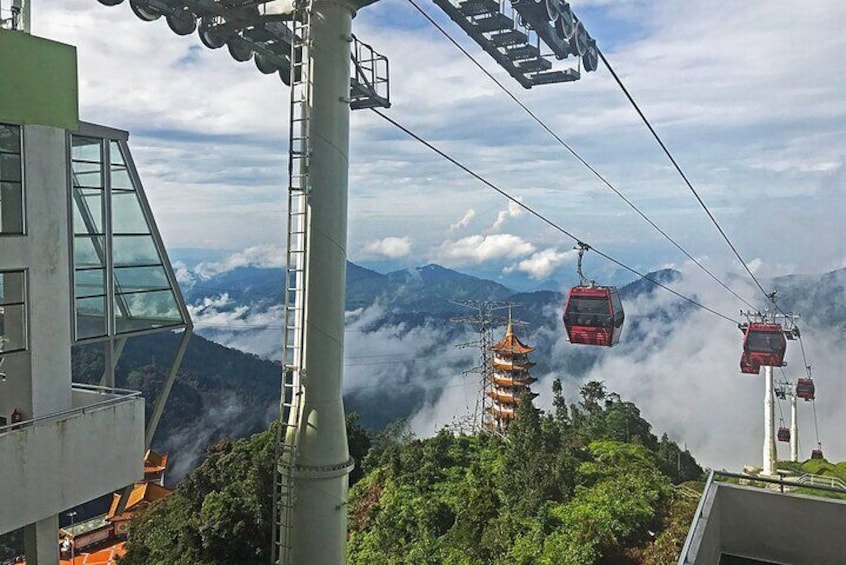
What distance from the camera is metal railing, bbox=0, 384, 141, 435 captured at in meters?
5.15

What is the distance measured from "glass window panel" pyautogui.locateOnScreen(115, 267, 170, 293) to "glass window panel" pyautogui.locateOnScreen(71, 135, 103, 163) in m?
1.10

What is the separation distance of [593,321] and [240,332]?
108500 mm

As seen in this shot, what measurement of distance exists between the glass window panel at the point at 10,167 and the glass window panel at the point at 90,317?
4.17ft

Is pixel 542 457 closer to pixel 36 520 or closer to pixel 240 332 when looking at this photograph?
pixel 36 520

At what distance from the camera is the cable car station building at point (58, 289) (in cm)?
512

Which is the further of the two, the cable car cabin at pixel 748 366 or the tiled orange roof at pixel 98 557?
the tiled orange roof at pixel 98 557

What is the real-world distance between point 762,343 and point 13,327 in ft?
64.8

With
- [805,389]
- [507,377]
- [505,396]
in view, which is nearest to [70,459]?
[805,389]

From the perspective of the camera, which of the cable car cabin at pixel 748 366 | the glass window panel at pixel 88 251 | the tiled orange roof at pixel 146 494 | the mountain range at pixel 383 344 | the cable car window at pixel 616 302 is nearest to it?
the glass window panel at pixel 88 251

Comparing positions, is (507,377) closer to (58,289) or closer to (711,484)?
(711,484)

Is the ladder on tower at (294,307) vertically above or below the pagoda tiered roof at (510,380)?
above

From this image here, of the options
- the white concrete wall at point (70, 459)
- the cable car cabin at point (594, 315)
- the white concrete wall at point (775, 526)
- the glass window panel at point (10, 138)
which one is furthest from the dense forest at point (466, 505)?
the glass window panel at point (10, 138)

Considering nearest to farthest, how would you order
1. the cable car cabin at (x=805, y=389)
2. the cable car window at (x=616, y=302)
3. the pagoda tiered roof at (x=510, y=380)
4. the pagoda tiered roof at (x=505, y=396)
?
the cable car window at (x=616, y=302), the cable car cabin at (x=805, y=389), the pagoda tiered roof at (x=505, y=396), the pagoda tiered roof at (x=510, y=380)

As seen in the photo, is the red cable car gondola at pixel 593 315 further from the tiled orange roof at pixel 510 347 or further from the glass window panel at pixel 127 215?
the tiled orange roof at pixel 510 347
